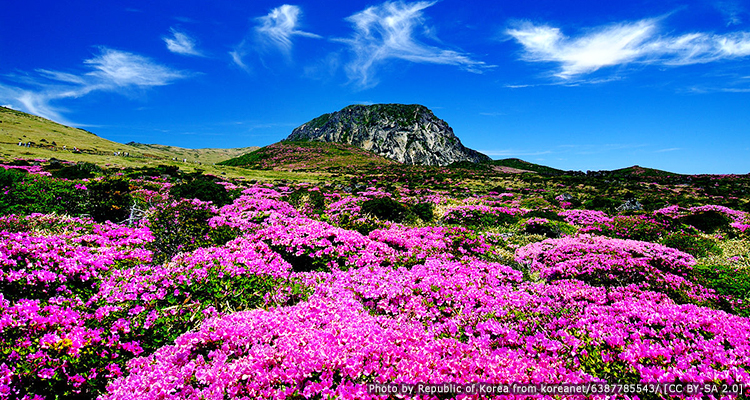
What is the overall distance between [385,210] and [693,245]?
45.3 ft

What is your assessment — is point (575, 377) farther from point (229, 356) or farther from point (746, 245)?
point (746, 245)

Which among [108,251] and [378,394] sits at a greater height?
[108,251]

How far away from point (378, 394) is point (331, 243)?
6.04m

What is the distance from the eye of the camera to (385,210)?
17797mm

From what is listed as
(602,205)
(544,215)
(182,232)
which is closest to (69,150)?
(182,232)

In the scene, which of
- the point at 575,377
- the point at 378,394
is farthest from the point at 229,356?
the point at 575,377

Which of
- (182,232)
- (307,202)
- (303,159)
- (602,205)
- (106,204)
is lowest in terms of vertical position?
(182,232)

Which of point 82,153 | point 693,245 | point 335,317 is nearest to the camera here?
point 335,317

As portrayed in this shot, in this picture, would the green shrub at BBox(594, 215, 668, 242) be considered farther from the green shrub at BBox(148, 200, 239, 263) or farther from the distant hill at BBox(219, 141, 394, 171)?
the distant hill at BBox(219, 141, 394, 171)

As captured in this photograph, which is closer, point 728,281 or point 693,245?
point 728,281

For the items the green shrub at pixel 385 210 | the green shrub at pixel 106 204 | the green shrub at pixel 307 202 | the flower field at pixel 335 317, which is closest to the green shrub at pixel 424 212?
the green shrub at pixel 385 210

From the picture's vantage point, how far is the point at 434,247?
10141 mm

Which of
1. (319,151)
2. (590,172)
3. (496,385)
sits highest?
(319,151)

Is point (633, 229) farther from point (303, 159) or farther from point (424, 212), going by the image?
point (303, 159)
